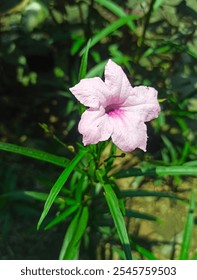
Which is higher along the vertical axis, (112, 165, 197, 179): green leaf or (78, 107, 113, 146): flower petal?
(78, 107, 113, 146): flower petal

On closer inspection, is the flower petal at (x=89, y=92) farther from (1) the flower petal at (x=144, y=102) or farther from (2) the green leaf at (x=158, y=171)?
(2) the green leaf at (x=158, y=171)

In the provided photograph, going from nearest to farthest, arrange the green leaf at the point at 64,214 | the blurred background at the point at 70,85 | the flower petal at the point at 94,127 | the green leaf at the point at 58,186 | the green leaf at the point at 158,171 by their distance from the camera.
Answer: the flower petal at the point at 94,127, the green leaf at the point at 58,186, the green leaf at the point at 158,171, the green leaf at the point at 64,214, the blurred background at the point at 70,85

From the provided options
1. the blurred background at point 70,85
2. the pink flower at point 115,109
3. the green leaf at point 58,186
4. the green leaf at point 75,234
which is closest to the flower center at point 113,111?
the pink flower at point 115,109

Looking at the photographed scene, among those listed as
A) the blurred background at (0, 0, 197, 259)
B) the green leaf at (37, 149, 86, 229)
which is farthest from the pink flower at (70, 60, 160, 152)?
the blurred background at (0, 0, 197, 259)

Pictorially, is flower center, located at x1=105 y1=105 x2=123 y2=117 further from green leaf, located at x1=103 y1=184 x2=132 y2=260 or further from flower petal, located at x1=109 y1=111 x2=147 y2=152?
green leaf, located at x1=103 y1=184 x2=132 y2=260

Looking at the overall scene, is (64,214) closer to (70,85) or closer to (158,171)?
(158,171)

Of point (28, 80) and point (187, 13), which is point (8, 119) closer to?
point (28, 80)
